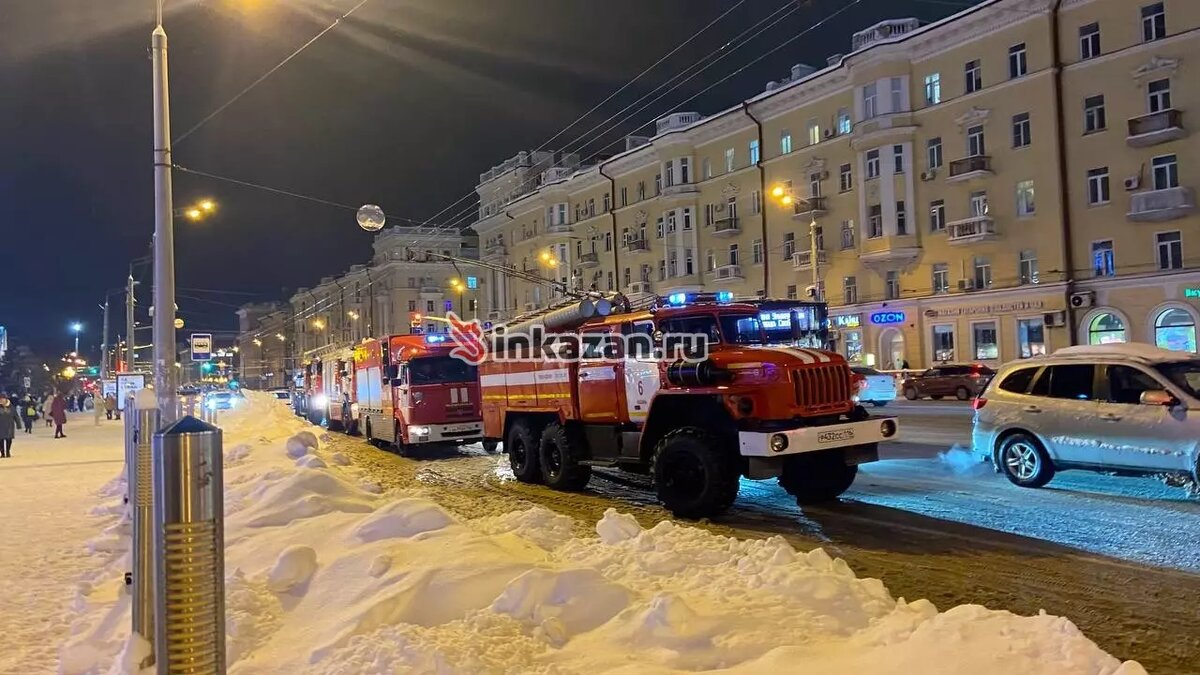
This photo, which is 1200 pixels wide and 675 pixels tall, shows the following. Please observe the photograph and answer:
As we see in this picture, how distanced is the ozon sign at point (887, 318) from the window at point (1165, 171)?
11244 millimetres

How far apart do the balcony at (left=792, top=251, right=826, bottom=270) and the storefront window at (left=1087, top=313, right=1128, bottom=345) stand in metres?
13.2

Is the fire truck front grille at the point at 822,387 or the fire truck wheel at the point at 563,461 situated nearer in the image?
the fire truck front grille at the point at 822,387

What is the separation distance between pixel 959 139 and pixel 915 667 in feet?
123

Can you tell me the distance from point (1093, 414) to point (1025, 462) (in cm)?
110

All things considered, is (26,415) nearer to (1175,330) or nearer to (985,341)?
(985,341)

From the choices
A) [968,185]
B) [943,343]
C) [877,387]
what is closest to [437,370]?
[877,387]

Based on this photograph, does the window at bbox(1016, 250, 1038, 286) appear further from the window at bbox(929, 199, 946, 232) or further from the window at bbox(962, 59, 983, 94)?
the window at bbox(962, 59, 983, 94)

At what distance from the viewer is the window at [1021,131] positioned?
1384 inches

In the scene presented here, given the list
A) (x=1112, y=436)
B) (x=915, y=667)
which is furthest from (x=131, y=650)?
(x=1112, y=436)

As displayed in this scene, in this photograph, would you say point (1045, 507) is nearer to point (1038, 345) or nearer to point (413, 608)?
point (413, 608)

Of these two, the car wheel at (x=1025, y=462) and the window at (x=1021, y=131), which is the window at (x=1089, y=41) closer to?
the window at (x=1021, y=131)

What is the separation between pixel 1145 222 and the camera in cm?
3189

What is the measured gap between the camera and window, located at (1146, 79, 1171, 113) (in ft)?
102

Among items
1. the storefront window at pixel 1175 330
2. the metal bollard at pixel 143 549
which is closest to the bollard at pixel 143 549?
the metal bollard at pixel 143 549
